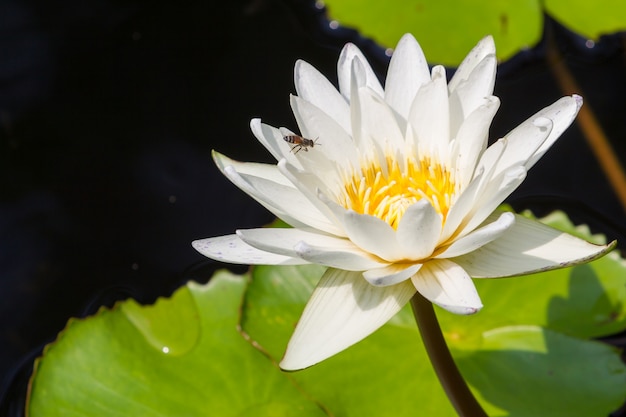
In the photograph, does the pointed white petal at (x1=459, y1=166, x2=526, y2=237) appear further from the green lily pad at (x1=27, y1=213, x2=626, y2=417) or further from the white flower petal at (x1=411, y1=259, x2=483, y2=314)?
the green lily pad at (x1=27, y1=213, x2=626, y2=417)

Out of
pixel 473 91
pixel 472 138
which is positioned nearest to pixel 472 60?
pixel 473 91

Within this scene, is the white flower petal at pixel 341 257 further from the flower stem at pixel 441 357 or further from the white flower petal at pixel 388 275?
the flower stem at pixel 441 357

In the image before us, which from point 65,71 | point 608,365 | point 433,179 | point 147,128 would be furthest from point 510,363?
point 65,71

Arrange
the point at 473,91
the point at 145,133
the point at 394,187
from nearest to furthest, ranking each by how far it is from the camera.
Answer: the point at 473,91, the point at 394,187, the point at 145,133

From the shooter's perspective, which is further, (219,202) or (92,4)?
(92,4)

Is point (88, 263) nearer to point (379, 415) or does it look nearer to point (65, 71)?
point (65, 71)

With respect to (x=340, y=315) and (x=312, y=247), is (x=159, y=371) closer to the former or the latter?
(x=340, y=315)
